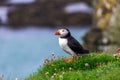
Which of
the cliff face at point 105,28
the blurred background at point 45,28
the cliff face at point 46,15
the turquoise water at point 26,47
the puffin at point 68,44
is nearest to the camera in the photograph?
the puffin at point 68,44

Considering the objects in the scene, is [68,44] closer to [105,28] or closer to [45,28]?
[105,28]

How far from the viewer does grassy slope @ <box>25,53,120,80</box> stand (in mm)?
14648

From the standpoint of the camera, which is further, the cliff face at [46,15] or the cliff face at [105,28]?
the cliff face at [46,15]

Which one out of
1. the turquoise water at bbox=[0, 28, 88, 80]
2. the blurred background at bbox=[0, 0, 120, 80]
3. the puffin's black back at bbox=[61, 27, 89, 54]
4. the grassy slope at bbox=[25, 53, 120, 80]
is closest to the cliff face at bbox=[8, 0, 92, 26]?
the blurred background at bbox=[0, 0, 120, 80]

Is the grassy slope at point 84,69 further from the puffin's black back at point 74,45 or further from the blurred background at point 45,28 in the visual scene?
the blurred background at point 45,28

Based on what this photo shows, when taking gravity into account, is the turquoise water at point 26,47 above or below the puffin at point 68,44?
below

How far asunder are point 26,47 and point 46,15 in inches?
285

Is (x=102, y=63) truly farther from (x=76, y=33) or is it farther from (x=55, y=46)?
(x=76, y=33)

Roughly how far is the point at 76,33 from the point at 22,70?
8.67 m

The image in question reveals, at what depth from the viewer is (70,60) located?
53.2 ft

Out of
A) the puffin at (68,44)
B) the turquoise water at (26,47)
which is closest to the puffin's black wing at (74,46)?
the puffin at (68,44)

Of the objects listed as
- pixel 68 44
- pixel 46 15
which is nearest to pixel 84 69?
pixel 68 44

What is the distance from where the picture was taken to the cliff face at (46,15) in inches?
1850

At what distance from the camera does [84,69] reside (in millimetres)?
16016
